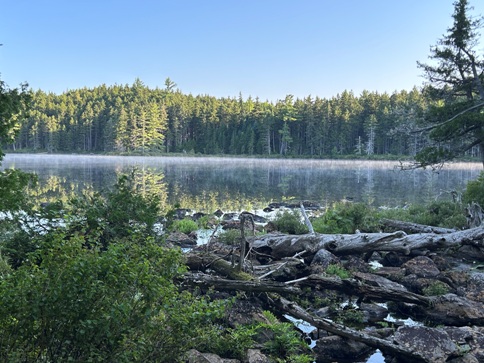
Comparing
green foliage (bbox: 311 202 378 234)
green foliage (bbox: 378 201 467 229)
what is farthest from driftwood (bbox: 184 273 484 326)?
green foliage (bbox: 378 201 467 229)

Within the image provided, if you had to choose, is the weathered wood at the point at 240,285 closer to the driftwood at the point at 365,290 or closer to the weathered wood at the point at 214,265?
the weathered wood at the point at 214,265

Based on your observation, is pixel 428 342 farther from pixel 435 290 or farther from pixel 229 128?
pixel 229 128

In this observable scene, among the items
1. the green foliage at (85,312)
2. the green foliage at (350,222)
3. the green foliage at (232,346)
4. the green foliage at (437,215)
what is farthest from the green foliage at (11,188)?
the green foliage at (437,215)

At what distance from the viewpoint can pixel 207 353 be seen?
19.1 feet

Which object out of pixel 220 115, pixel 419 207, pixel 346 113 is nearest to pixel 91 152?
pixel 220 115

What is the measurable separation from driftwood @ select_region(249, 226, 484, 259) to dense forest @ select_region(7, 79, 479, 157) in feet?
321

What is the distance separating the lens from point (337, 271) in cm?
1077

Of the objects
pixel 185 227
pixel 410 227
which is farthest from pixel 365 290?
pixel 185 227

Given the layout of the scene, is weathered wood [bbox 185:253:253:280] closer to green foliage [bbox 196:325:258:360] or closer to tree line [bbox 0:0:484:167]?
green foliage [bbox 196:325:258:360]

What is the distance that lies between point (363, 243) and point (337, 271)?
231cm

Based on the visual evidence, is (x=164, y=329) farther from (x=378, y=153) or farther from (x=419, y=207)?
(x=378, y=153)

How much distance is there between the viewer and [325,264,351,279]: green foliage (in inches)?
418

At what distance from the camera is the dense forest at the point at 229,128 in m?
118

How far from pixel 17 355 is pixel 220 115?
453 ft
